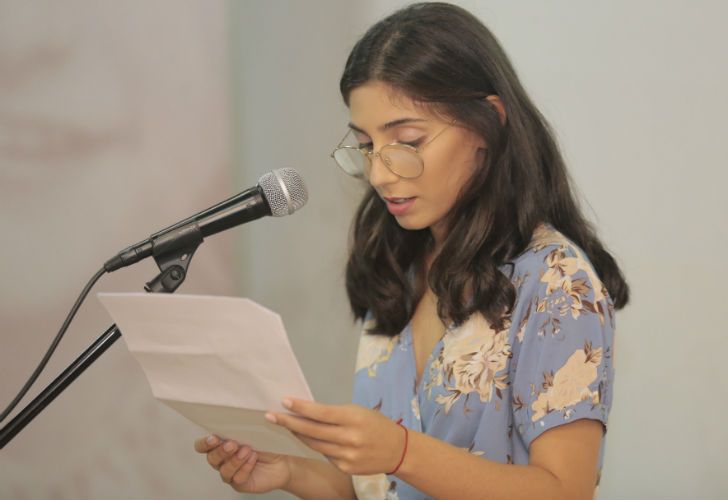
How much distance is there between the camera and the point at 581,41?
223 centimetres

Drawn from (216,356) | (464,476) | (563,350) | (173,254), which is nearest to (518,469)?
(464,476)

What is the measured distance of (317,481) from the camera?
1716mm

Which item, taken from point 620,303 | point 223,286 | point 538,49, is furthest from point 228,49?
point 620,303

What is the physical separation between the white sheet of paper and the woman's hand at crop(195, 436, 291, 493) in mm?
210

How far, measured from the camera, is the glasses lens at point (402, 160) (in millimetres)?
1480

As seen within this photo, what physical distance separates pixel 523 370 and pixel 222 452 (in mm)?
531

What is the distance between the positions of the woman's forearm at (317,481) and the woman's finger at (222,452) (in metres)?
0.20

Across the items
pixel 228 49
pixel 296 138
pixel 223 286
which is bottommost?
pixel 223 286

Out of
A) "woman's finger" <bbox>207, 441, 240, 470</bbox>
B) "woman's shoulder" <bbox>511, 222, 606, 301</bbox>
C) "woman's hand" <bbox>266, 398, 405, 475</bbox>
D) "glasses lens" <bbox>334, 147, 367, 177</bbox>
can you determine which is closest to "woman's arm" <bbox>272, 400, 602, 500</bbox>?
"woman's hand" <bbox>266, 398, 405, 475</bbox>

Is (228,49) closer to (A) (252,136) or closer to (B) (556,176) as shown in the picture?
(A) (252,136)

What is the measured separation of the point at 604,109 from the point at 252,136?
1.09 meters

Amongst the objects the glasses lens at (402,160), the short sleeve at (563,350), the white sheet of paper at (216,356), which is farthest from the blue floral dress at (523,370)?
the white sheet of paper at (216,356)

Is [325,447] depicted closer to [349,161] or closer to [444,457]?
[444,457]

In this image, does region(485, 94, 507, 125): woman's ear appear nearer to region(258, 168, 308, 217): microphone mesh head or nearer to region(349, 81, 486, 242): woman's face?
region(349, 81, 486, 242): woman's face
